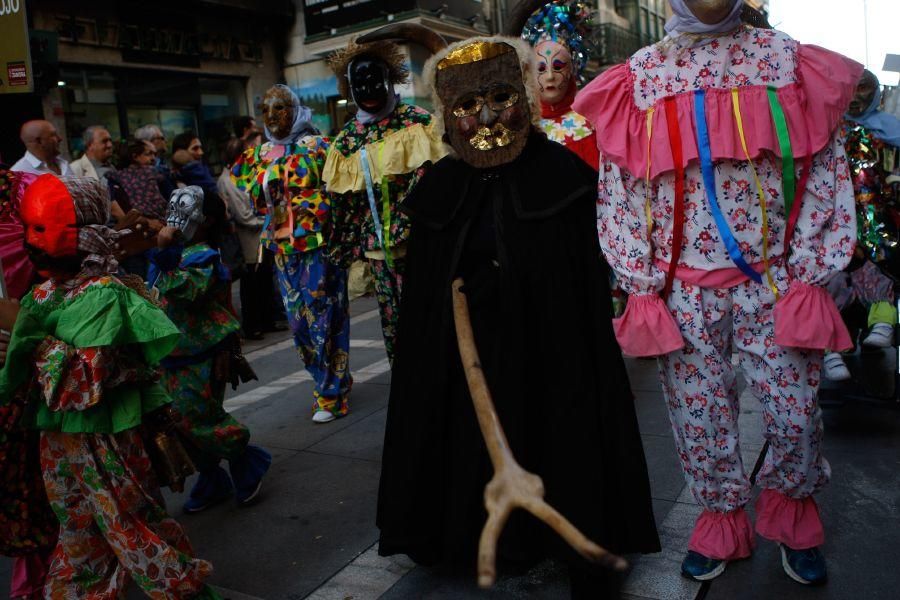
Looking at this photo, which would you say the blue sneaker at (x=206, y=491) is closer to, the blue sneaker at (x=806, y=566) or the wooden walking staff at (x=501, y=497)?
the wooden walking staff at (x=501, y=497)

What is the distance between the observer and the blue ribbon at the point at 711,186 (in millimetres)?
2553

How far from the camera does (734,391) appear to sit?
274cm

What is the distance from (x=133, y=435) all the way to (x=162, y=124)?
10968mm

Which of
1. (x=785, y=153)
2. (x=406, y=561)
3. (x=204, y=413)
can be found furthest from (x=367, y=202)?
(x=785, y=153)

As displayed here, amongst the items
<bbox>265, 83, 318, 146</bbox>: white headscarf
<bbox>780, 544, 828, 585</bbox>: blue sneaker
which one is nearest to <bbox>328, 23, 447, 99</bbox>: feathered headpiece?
<bbox>265, 83, 318, 146</bbox>: white headscarf

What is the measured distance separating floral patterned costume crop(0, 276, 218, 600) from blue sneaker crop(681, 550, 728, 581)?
5.58ft

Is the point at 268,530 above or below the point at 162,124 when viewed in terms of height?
below

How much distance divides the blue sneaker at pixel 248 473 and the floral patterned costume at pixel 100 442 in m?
1.12

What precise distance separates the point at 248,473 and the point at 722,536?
7.21 feet

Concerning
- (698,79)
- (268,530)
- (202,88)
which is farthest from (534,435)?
(202,88)

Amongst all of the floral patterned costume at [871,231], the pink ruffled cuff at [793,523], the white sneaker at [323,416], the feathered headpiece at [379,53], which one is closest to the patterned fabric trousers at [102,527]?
the pink ruffled cuff at [793,523]

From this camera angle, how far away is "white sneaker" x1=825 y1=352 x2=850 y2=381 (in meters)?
4.68

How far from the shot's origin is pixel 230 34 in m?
14.1

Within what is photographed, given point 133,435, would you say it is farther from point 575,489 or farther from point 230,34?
point 230,34
